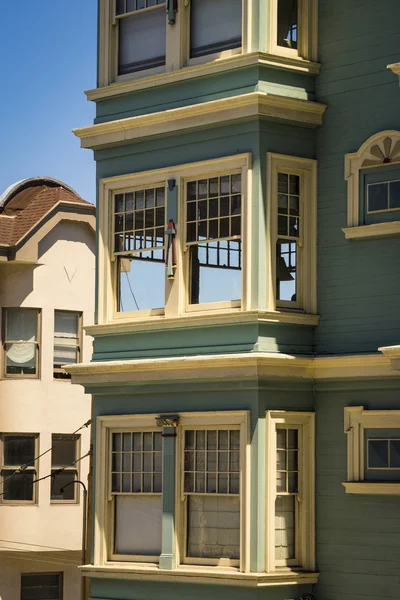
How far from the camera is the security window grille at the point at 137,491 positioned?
20234 millimetres

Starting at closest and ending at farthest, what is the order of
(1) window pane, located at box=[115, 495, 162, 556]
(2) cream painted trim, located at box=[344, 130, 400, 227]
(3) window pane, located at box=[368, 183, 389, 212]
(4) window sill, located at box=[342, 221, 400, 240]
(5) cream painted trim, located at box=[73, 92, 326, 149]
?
(4) window sill, located at box=[342, 221, 400, 240], (3) window pane, located at box=[368, 183, 389, 212], (2) cream painted trim, located at box=[344, 130, 400, 227], (5) cream painted trim, located at box=[73, 92, 326, 149], (1) window pane, located at box=[115, 495, 162, 556]

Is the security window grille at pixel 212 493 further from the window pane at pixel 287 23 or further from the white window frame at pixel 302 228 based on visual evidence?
the window pane at pixel 287 23

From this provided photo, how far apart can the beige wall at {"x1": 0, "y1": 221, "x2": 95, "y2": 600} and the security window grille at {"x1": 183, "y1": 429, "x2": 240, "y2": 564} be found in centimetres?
1239

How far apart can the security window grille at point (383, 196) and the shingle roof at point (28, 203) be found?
13605 mm

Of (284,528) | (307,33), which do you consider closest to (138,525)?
(284,528)

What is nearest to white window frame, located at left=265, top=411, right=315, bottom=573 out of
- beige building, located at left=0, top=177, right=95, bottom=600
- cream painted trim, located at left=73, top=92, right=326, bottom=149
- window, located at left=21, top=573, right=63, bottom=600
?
cream painted trim, located at left=73, top=92, right=326, bottom=149

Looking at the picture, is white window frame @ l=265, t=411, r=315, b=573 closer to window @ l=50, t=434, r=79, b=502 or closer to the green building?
the green building

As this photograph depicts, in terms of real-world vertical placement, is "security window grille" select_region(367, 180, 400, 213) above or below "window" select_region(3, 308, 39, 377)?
above

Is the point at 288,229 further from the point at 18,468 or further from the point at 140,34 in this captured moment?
the point at 18,468

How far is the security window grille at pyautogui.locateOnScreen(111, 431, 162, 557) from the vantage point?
20.2 m

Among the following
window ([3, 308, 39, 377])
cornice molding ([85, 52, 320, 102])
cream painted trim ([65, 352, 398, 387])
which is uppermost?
cornice molding ([85, 52, 320, 102])

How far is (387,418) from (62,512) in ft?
47.9

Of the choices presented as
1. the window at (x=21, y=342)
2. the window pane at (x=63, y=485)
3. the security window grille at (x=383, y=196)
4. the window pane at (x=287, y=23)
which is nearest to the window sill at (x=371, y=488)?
the security window grille at (x=383, y=196)

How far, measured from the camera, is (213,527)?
19562 mm
